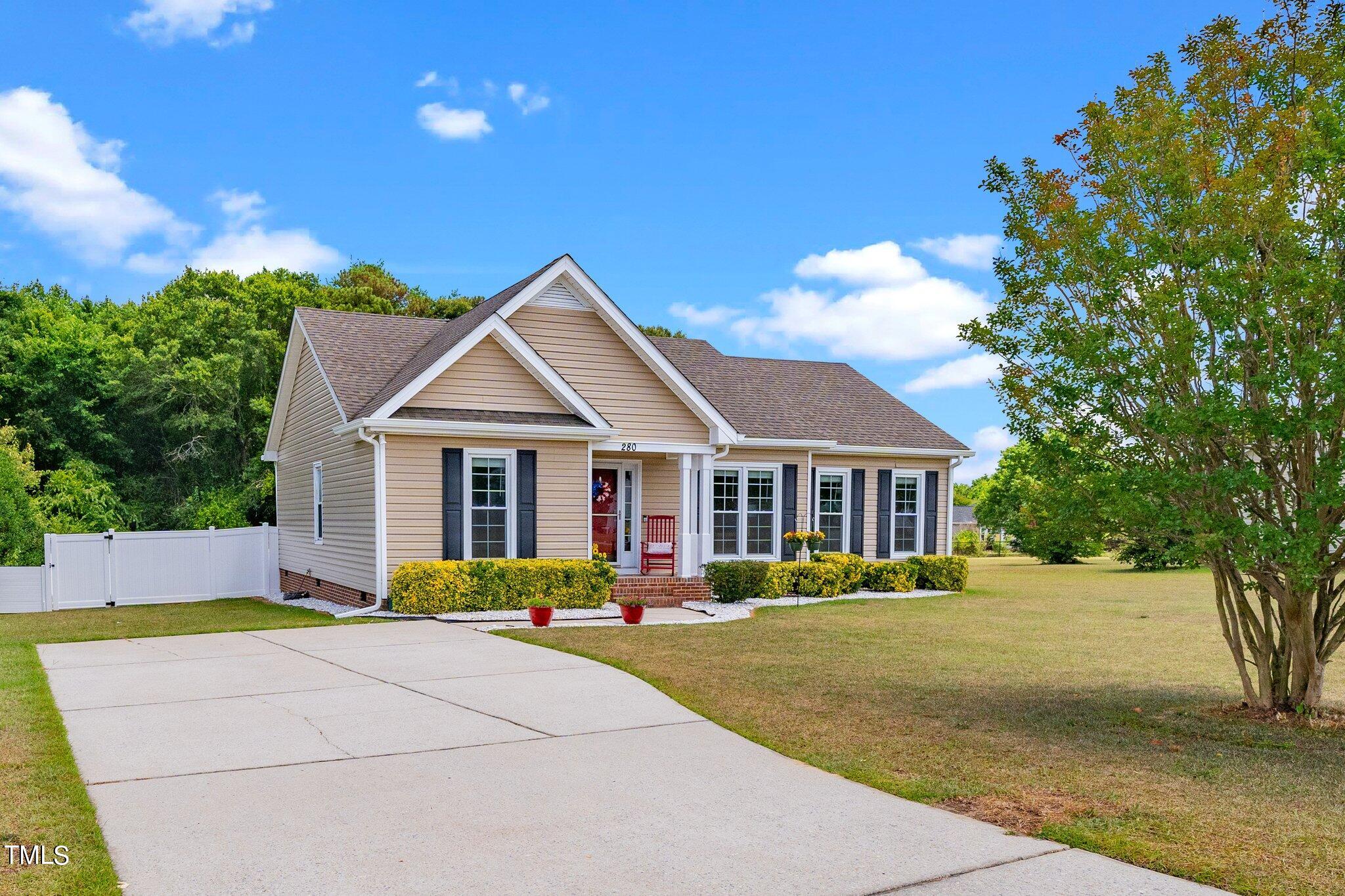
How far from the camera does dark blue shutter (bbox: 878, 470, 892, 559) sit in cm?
2380

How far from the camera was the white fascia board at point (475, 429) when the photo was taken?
1664cm

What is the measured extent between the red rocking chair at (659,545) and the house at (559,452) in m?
0.06

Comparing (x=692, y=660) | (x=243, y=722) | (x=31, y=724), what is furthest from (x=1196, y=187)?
(x=31, y=724)

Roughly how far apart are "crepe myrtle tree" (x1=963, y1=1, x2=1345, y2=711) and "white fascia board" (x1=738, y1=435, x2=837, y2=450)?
1206cm

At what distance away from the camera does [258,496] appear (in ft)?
101

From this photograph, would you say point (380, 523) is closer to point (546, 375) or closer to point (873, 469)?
point (546, 375)

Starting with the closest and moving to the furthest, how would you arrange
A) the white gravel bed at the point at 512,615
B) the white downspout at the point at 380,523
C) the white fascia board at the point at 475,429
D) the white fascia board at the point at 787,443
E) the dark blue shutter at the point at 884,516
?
the white gravel bed at the point at 512,615 → the white fascia board at the point at 475,429 → the white downspout at the point at 380,523 → the white fascia board at the point at 787,443 → the dark blue shutter at the point at 884,516

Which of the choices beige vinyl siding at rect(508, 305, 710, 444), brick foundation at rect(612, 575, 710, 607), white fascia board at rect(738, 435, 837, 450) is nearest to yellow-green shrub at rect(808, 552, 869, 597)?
white fascia board at rect(738, 435, 837, 450)

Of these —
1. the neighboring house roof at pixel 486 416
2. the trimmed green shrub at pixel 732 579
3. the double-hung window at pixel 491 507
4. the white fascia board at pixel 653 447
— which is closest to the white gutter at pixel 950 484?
the trimmed green shrub at pixel 732 579

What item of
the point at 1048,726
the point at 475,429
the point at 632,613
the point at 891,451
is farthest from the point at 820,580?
the point at 1048,726

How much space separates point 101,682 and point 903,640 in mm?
9787

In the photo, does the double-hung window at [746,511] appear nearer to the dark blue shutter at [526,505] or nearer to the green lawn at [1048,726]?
the dark blue shutter at [526,505]

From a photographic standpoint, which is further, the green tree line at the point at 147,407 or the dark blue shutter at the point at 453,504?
the green tree line at the point at 147,407

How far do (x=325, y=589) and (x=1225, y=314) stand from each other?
17.7 m
